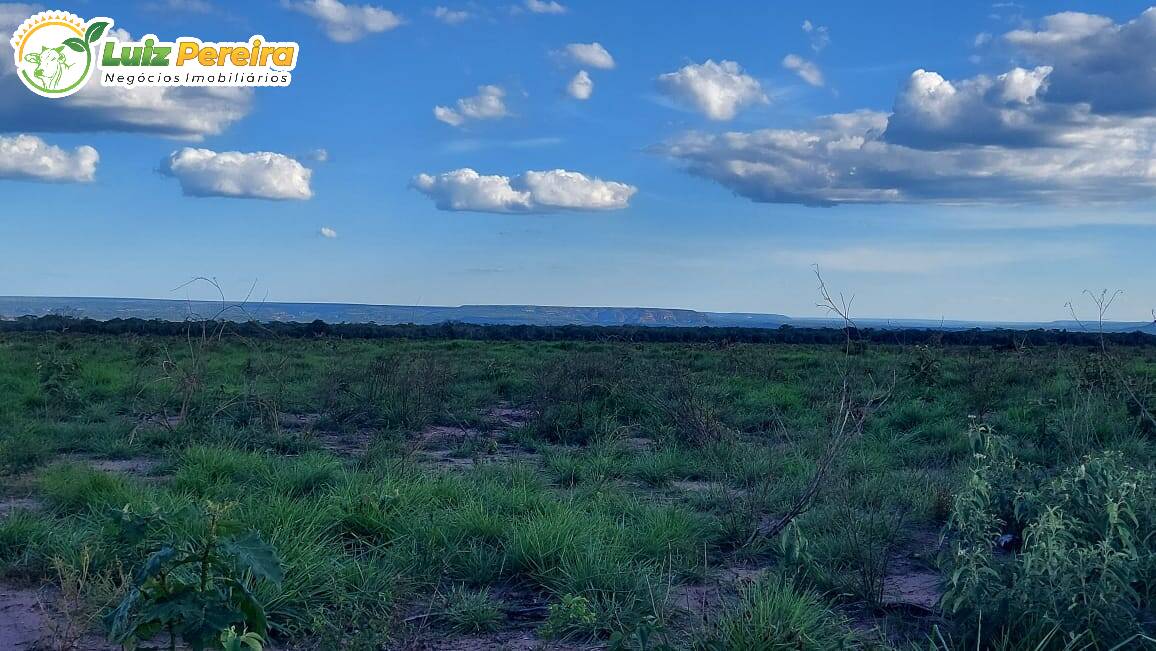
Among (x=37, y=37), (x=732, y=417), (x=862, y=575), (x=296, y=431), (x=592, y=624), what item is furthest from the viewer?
(x=37, y=37)

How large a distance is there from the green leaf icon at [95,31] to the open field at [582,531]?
4884 mm

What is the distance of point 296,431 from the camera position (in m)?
9.77

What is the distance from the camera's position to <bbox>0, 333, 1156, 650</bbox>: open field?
3.48 m

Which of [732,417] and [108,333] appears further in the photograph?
[108,333]

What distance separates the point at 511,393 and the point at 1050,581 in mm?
10612

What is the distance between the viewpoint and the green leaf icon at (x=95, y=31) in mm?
11359

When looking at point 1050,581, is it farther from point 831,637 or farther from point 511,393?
point 511,393

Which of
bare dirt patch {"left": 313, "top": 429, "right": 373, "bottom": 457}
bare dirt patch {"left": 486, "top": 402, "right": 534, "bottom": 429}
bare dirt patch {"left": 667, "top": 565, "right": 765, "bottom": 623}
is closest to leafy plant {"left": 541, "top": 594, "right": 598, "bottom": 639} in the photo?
bare dirt patch {"left": 667, "top": 565, "right": 765, "bottom": 623}

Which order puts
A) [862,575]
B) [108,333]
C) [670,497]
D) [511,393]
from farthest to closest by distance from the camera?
[108,333] → [511,393] → [670,497] → [862,575]

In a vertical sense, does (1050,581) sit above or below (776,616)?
above

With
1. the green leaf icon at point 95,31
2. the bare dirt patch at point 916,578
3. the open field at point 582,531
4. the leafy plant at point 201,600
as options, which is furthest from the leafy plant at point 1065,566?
the green leaf icon at point 95,31

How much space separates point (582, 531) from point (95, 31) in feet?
33.9

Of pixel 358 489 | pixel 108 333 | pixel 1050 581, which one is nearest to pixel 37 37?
pixel 358 489

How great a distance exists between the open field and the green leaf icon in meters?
4.88
